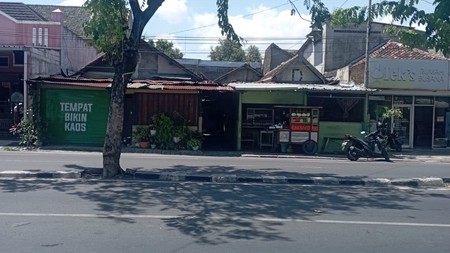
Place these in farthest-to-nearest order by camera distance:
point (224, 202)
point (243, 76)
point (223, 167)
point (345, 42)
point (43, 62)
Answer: point (243, 76) < point (345, 42) < point (43, 62) < point (223, 167) < point (224, 202)

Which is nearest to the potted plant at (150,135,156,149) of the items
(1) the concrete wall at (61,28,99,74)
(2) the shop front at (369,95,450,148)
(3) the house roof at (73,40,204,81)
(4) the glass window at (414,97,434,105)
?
(3) the house roof at (73,40,204,81)

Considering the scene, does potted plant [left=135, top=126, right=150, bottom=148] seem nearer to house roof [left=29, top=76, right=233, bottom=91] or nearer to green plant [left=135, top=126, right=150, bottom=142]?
green plant [left=135, top=126, right=150, bottom=142]

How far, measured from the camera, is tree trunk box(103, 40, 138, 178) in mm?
14273

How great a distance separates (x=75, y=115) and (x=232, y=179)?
40.3 ft

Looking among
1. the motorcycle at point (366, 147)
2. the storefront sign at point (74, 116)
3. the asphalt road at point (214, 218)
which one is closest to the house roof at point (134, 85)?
the storefront sign at point (74, 116)

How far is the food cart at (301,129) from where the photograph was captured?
24.3 m

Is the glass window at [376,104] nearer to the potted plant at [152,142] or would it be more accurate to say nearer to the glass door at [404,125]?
the glass door at [404,125]

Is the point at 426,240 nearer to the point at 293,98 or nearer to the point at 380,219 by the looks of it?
the point at 380,219

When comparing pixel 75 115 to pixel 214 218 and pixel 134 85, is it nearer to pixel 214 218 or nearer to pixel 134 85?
pixel 134 85

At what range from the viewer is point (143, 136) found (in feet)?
78.8

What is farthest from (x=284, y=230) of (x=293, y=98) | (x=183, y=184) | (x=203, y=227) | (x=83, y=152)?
(x=293, y=98)

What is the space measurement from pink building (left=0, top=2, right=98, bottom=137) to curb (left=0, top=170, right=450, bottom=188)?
10.1 m

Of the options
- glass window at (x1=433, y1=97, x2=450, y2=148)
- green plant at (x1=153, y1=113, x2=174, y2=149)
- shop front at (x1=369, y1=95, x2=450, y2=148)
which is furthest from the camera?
glass window at (x1=433, y1=97, x2=450, y2=148)

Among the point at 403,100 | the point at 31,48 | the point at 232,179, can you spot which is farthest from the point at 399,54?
the point at 31,48
